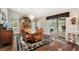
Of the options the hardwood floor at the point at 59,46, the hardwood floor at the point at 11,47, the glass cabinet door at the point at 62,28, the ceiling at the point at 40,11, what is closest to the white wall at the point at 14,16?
the ceiling at the point at 40,11

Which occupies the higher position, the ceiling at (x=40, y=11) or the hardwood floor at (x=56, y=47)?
the ceiling at (x=40, y=11)

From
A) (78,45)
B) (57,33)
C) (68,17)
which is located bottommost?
(78,45)

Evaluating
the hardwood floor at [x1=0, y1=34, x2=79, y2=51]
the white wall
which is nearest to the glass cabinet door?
the hardwood floor at [x1=0, y1=34, x2=79, y2=51]

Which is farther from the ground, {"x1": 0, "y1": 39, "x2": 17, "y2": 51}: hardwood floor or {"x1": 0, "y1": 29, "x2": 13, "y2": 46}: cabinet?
{"x1": 0, "y1": 29, "x2": 13, "y2": 46}: cabinet

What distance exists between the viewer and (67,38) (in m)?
2.60

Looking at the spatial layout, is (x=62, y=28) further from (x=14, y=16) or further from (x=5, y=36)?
(x=5, y=36)

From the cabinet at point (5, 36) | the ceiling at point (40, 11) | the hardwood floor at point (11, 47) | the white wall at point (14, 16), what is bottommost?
the hardwood floor at point (11, 47)

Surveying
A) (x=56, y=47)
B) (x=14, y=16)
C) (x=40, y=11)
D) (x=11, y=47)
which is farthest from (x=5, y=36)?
(x=56, y=47)

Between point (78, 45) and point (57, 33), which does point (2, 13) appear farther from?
point (78, 45)

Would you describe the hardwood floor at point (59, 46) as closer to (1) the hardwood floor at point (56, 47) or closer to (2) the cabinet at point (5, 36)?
(1) the hardwood floor at point (56, 47)

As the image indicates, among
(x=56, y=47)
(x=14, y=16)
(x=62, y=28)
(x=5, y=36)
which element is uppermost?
(x=14, y=16)

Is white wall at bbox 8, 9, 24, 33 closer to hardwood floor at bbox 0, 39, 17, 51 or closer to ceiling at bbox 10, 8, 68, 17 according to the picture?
ceiling at bbox 10, 8, 68, 17
